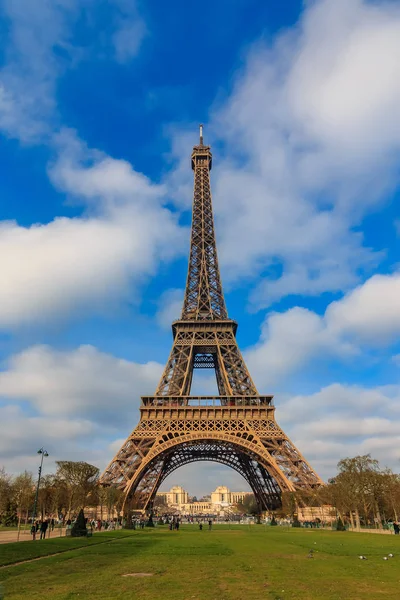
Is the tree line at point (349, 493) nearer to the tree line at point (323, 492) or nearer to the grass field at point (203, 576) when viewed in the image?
the tree line at point (323, 492)

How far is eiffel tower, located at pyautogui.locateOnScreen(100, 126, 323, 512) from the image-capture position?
55.6 meters

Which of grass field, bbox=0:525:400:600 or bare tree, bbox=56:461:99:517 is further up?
bare tree, bbox=56:461:99:517

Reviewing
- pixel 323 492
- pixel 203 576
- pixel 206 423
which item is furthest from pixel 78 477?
pixel 203 576

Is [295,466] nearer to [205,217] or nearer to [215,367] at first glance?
[215,367]

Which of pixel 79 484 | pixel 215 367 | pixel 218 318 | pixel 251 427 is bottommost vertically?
pixel 79 484

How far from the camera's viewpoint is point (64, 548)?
25078mm

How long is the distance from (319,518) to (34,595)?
5252 centimetres

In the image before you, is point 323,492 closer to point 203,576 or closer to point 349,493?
point 349,493

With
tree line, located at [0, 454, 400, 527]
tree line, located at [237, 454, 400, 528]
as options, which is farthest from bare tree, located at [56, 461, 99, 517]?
tree line, located at [237, 454, 400, 528]

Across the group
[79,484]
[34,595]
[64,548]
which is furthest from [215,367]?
[34,595]

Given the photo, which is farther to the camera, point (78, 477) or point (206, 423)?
point (206, 423)

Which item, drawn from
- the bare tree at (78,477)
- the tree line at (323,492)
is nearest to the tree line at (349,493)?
the tree line at (323,492)

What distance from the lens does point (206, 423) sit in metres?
60.3

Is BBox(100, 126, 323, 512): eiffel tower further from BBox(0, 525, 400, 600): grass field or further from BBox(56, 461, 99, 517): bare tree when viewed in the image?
BBox(0, 525, 400, 600): grass field
